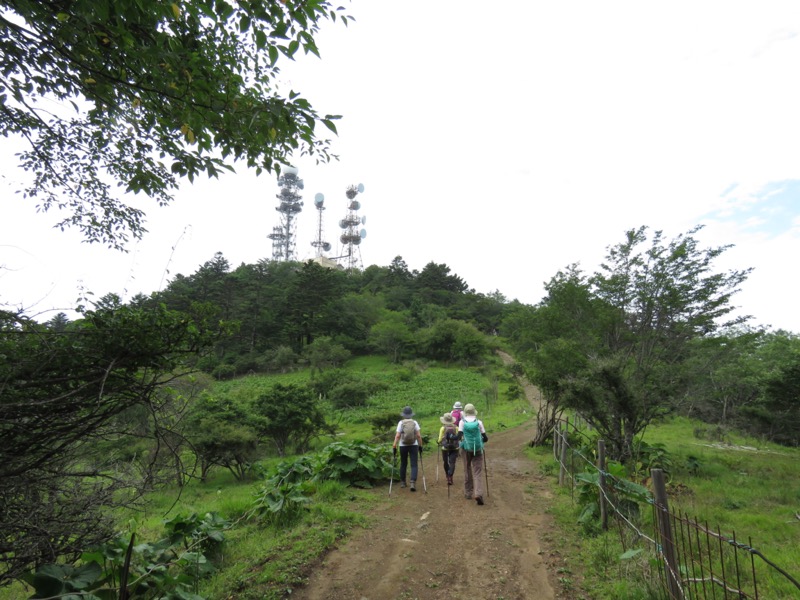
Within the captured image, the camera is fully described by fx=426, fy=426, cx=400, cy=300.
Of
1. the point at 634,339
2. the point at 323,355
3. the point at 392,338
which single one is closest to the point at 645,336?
the point at 634,339

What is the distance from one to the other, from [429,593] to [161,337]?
3.48 m

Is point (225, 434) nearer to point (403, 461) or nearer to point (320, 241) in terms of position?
point (403, 461)

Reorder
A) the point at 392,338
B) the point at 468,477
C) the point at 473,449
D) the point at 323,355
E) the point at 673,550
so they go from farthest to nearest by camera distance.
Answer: the point at 392,338, the point at 323,355, the point at 468,477, the point at 473,449, the point at 673,550

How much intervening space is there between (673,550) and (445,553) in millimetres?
2469

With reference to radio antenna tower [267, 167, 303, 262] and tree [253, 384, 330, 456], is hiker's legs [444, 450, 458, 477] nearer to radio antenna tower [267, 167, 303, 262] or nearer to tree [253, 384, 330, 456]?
tree [253, 384, 330, 456]

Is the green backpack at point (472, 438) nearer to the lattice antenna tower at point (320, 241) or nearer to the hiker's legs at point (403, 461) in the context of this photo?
the hiker's legs at point (403, 461)

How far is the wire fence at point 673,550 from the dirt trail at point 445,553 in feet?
2.77

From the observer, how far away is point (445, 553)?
5.04m

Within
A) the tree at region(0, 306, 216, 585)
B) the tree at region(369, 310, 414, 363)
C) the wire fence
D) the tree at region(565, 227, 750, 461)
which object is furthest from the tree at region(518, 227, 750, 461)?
the tree at region(369, 310, 414, 363)

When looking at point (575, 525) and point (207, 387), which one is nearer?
point (575, 525)

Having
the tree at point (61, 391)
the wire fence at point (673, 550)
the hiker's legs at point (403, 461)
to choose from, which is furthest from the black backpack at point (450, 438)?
the tree at point (61, 391)

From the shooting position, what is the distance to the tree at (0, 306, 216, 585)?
2523mm

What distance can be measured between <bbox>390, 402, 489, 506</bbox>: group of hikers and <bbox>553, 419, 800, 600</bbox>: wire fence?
1604 mm

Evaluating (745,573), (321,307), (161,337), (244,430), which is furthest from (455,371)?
(161,337)
